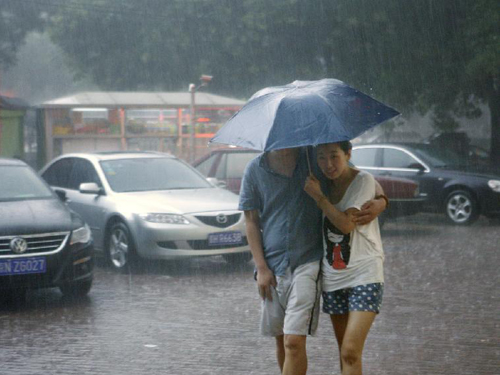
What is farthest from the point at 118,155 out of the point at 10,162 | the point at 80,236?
the point at 80,236

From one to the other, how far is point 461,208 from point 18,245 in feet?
34.7

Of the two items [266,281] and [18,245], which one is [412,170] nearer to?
[18,245]

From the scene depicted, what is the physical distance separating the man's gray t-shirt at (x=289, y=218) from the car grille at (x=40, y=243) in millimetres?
4530

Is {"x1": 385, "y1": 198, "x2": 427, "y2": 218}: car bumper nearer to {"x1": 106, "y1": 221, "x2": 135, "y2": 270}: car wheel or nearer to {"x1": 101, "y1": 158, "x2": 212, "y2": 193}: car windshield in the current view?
{"x1": 101, "y1": 158, "x2": 212, "y2": 193}: car windshield

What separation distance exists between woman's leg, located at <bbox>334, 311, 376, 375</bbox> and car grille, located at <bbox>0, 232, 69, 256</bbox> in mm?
4883

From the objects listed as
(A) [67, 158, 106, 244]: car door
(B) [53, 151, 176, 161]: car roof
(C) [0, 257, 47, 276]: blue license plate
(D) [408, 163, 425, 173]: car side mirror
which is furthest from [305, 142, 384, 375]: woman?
(D) [408, 163, 425, 173]: car side mirror

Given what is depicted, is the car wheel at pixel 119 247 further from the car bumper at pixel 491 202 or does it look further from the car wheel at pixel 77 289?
the car bumper at pixel 491 202

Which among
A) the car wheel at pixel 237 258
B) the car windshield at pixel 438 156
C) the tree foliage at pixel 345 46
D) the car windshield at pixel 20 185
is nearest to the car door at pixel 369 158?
the car windshield at pixel 438 156

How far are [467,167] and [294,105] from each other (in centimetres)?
1383

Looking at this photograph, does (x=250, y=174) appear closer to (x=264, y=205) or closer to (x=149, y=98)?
(x=264, y=205)

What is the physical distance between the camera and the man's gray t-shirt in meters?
4.50

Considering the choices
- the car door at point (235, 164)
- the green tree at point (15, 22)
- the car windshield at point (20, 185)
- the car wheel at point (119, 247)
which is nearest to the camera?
the car windshield at point (20, 185)

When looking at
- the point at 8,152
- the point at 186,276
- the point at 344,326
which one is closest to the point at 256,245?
the point at 344,326

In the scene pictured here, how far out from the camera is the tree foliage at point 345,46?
2438cm
